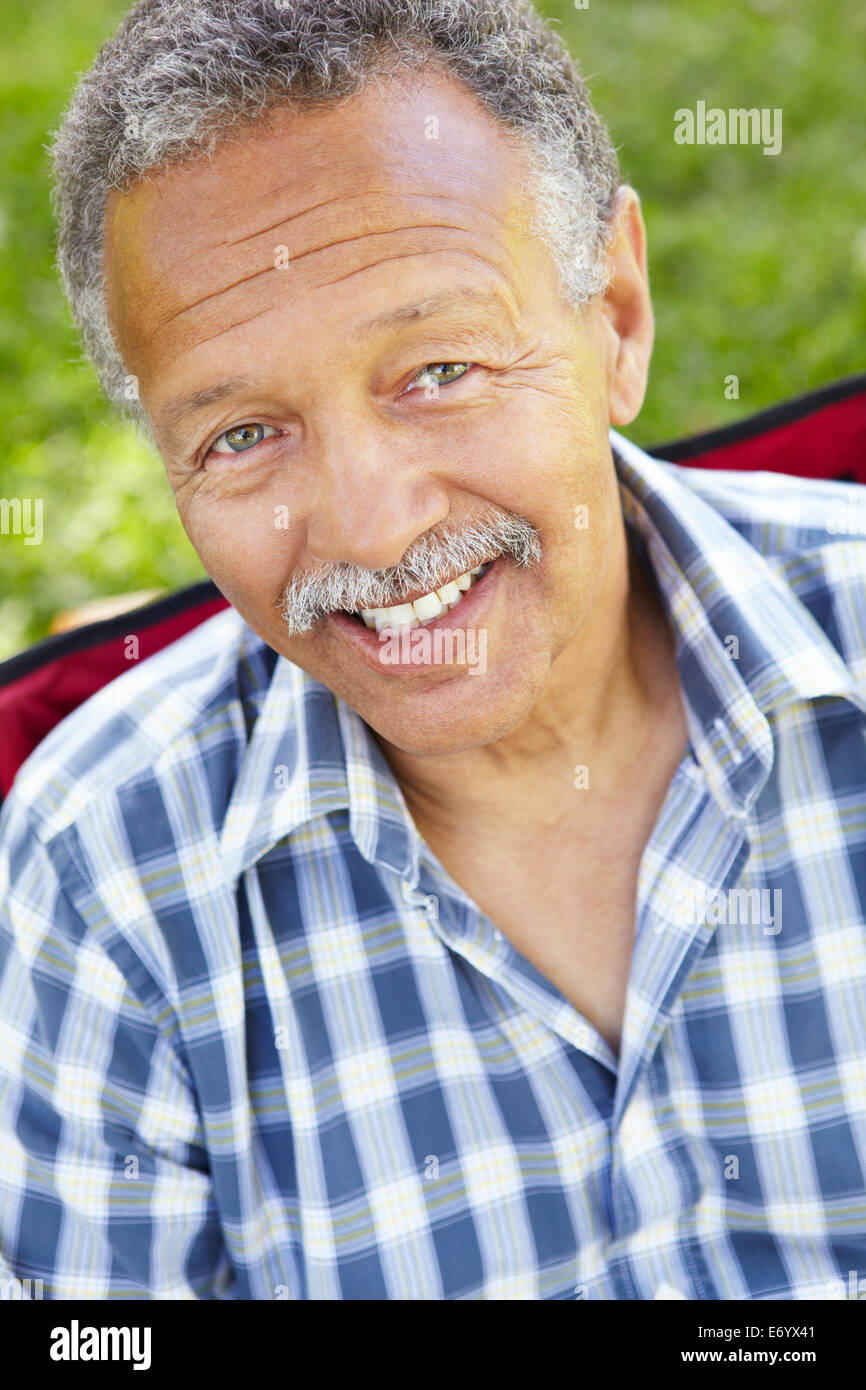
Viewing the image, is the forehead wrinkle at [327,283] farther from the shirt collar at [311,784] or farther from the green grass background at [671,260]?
the green grass background at [671,260]

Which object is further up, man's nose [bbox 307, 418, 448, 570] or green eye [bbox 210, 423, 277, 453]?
green eye [bbox 210, 423, 277, 453]

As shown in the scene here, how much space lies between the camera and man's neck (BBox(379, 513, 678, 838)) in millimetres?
1900

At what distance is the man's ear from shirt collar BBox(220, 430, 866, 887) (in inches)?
7.6

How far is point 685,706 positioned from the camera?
74.8 inches

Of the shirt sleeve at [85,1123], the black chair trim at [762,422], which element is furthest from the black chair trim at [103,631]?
the black chair trim at [762,422]

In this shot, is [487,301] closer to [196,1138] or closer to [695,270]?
[196,1138]

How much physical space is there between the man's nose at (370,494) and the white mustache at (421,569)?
0.04 metres

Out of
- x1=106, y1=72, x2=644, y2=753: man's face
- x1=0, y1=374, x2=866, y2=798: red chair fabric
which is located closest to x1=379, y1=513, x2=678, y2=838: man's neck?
x1=106, y1=72, x2=644, y2=753: man's face

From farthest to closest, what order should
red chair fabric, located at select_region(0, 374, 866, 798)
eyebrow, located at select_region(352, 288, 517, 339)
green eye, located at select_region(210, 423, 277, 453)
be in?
red chair fabric, located at select_region(0, 374, 866, 798), green eye, located at select_region(210, 423, 277, 453), eyebrow, located at select_region(352, 288, 517, 339)

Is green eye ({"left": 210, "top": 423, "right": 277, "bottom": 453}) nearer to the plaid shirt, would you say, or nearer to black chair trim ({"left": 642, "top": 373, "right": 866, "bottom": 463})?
the plaid shirt

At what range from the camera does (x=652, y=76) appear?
476cm

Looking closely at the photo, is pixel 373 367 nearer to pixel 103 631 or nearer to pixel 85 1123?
pixel 103 631

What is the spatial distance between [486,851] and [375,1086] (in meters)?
0.37
